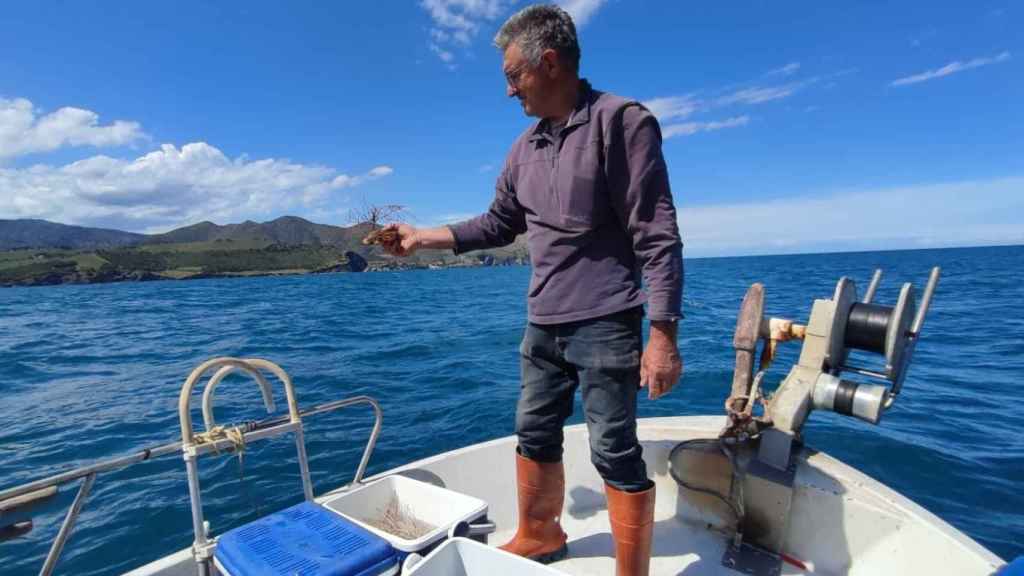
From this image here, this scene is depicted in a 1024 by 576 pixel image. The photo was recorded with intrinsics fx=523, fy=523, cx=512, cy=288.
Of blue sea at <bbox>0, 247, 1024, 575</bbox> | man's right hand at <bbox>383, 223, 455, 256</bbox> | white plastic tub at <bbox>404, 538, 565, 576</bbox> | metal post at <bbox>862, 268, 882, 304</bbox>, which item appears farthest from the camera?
blue sea at <bbox>0, 247, 1024, 575</bbox>

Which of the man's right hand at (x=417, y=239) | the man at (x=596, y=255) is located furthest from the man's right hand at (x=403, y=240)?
the man at (x=596, y=255)

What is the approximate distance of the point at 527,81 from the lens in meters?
2.11

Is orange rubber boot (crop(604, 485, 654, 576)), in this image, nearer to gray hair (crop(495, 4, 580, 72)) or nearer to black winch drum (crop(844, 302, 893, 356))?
black winch drum (crop(844, 302, 893, 356))

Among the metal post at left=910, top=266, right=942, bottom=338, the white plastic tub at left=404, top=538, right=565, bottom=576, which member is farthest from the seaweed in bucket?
the metal post at left=910, top=266, right=942, bottom=338

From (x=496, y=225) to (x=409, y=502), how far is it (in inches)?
56.9

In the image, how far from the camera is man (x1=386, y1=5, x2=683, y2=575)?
1.96 metres

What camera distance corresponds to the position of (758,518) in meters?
Result: 2.83

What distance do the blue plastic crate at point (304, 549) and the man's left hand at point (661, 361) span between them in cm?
113

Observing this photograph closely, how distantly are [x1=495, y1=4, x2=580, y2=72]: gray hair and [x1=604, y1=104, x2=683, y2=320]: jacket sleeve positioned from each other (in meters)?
0.37

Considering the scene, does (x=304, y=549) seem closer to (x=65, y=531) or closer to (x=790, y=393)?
(x=65, y=531)

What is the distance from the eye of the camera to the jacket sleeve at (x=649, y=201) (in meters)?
1.92

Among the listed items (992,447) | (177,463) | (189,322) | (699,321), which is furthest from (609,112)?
(189,322)

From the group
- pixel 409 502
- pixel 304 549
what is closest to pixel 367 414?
pixel 409 502

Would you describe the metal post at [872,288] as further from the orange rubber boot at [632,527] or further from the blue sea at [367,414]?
the blue sea at [367,414]
